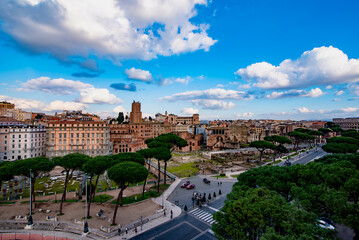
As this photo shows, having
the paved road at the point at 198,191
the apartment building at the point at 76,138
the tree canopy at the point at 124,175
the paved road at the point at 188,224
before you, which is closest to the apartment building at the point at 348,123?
the paved road at the point at 198,191

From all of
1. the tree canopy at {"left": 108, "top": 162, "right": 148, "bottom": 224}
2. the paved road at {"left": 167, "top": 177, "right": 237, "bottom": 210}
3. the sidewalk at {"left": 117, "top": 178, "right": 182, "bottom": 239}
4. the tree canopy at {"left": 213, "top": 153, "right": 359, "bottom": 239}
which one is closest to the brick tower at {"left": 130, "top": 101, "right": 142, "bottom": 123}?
the paved road at {"left": 167, "top": 177, "right": 237, "bottom": 210}

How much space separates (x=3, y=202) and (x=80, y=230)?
72.8 ft

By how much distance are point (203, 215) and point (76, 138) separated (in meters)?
63.2

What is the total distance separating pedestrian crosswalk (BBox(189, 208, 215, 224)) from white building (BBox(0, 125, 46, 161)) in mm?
68316

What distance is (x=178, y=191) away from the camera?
41.5 m

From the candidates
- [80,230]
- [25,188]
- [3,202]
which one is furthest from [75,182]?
[80,230]

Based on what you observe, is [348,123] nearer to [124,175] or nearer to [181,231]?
[181,231]

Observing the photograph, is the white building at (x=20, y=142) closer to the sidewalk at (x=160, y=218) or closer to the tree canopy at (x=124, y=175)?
the sidewalk at (x=160, y=218)

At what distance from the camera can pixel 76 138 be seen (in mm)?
74500

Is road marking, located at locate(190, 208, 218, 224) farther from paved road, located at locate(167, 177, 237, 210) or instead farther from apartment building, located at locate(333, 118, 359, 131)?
apartment building, located at locate(333, 118, 359, 131)

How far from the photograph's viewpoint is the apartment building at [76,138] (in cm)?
7169

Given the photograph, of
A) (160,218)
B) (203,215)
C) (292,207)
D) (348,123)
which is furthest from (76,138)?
(348,123)

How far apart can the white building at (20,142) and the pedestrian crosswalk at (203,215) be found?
224ft

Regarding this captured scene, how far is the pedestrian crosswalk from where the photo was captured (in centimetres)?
2829
